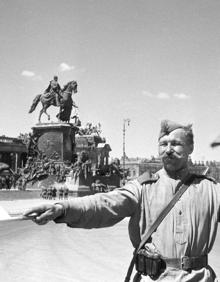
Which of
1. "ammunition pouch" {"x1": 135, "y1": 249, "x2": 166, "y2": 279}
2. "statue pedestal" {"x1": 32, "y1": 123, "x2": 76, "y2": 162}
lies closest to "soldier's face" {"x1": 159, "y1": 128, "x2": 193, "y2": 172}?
"ammunition pouch" {"x1": 135, "y1": 249, "x2": 166, "y2": 279}

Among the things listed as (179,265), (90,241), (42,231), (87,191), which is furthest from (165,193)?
(87,191)

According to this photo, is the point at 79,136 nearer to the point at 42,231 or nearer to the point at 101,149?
the point at 101,149

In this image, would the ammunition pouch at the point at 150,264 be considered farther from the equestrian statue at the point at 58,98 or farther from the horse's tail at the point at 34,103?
the horse's tail at the point at 34,103

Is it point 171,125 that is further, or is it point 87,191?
point 87,191

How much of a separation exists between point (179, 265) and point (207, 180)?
0.63 m

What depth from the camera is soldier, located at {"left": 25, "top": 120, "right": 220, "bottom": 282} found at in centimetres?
294

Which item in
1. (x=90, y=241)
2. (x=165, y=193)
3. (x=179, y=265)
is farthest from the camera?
(x=90, y=241)

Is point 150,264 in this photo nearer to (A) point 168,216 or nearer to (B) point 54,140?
(A) point 168,216

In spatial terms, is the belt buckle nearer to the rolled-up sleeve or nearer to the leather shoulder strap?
the rolled-up sleeve

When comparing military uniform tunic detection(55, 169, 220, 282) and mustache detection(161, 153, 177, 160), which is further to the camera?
mustache detection(161, 153, 177, 160)

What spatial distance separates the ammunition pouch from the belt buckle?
116 mm

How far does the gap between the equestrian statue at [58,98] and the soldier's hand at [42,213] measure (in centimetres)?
4760

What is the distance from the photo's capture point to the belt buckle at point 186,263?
9.63 feet

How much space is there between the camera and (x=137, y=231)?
3184mm
